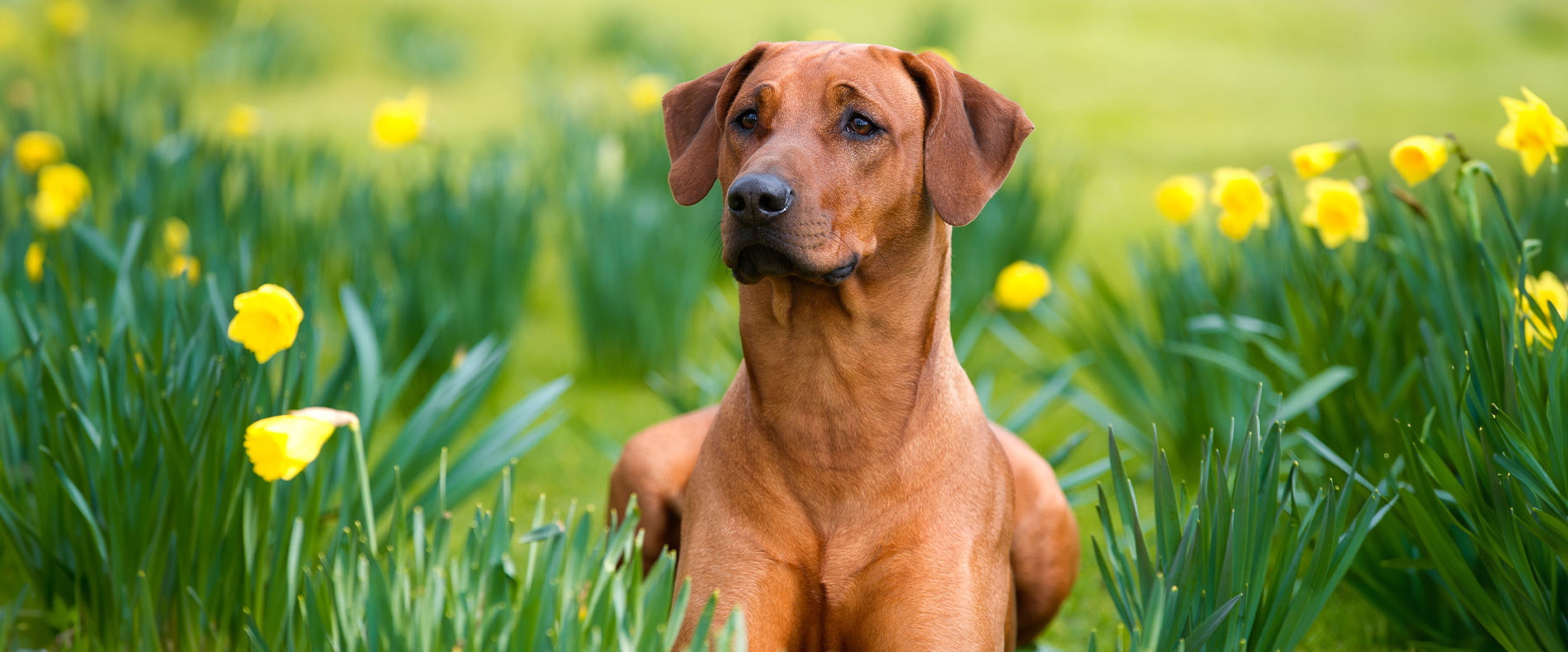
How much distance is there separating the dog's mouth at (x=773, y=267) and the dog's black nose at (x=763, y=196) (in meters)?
0.05

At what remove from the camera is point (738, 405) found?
2141 mm

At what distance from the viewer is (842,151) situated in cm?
Result: 192

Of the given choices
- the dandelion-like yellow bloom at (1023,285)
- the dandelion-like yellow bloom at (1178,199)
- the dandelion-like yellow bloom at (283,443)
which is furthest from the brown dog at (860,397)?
the dandelion-like yellow bloom at (1023,285)

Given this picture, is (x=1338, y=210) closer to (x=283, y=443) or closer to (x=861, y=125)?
(x=861, y=125)

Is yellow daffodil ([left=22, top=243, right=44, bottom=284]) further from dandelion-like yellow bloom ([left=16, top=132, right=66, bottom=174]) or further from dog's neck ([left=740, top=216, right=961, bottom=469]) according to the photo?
dog's neck ([left=740, top=216, right=961, bottom=469])

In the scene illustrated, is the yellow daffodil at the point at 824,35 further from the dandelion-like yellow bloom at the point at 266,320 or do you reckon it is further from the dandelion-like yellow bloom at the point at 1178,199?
the dandelion-like yellow bloom at the point at 266,320

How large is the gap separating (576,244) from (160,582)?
2631mm

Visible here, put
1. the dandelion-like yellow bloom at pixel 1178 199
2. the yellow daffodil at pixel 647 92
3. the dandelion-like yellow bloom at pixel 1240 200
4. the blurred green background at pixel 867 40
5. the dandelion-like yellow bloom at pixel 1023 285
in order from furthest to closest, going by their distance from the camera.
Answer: the blurred green background at pixel 867 40
the yellow daffodil at pixel 647 92
the dandelion-like yellow bloom at pixel 1023 285
the dandelion-like yellow bloom at pixel 1178 199
the dandelion-like yellow bloom at pixel 1240 200

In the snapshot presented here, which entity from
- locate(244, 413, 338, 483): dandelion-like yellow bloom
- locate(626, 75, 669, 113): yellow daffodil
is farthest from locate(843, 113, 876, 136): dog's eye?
locate(626, 75, 669, 113): yellow daffodil

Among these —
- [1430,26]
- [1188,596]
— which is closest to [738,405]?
[1188,596]

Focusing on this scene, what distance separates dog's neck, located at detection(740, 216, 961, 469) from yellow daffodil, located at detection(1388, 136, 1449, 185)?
3.69 feet

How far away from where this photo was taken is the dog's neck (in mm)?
2010

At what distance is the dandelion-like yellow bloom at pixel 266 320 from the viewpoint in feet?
6.50

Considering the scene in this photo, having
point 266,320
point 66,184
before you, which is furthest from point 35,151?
point 266,320
